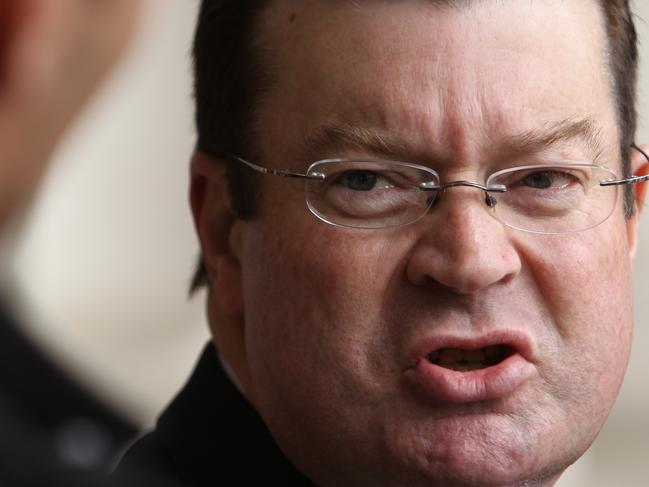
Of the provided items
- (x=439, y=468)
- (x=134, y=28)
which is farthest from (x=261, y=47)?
(x=134, y=28)

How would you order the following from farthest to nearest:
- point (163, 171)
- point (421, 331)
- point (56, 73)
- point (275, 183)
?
point (163, 171) → point (275, 183) → point (421, 331) → point (56, 73)

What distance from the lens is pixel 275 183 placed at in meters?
2.36

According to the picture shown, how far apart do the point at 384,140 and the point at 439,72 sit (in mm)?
162

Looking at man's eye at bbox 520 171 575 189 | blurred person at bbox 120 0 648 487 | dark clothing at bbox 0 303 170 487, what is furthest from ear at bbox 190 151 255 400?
dark clothing at bbox 0 303 170 487

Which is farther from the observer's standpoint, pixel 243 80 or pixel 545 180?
pixel 243 80

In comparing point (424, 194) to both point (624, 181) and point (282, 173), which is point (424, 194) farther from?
point (624, 181)

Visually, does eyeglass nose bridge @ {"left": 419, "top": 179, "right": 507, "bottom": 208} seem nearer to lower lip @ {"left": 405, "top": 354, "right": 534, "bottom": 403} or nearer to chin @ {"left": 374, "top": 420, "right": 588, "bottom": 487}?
lower lip @ {"left": 405, "top": 354, "right": 534, "bottom": 403}

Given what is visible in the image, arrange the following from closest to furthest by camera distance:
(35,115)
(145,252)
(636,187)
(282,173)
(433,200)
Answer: (35,115) → (433,200) → (282,173) → (636,187) → (145,252)

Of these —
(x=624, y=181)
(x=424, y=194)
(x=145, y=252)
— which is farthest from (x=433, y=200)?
(x=145, y=252)

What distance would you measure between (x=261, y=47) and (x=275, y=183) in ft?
1.00

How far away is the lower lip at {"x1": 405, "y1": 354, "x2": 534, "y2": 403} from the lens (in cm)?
214

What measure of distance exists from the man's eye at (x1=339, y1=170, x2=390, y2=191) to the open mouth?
34 centimetres

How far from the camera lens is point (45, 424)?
101 cm

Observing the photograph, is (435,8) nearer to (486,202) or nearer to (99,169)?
(486,202)
